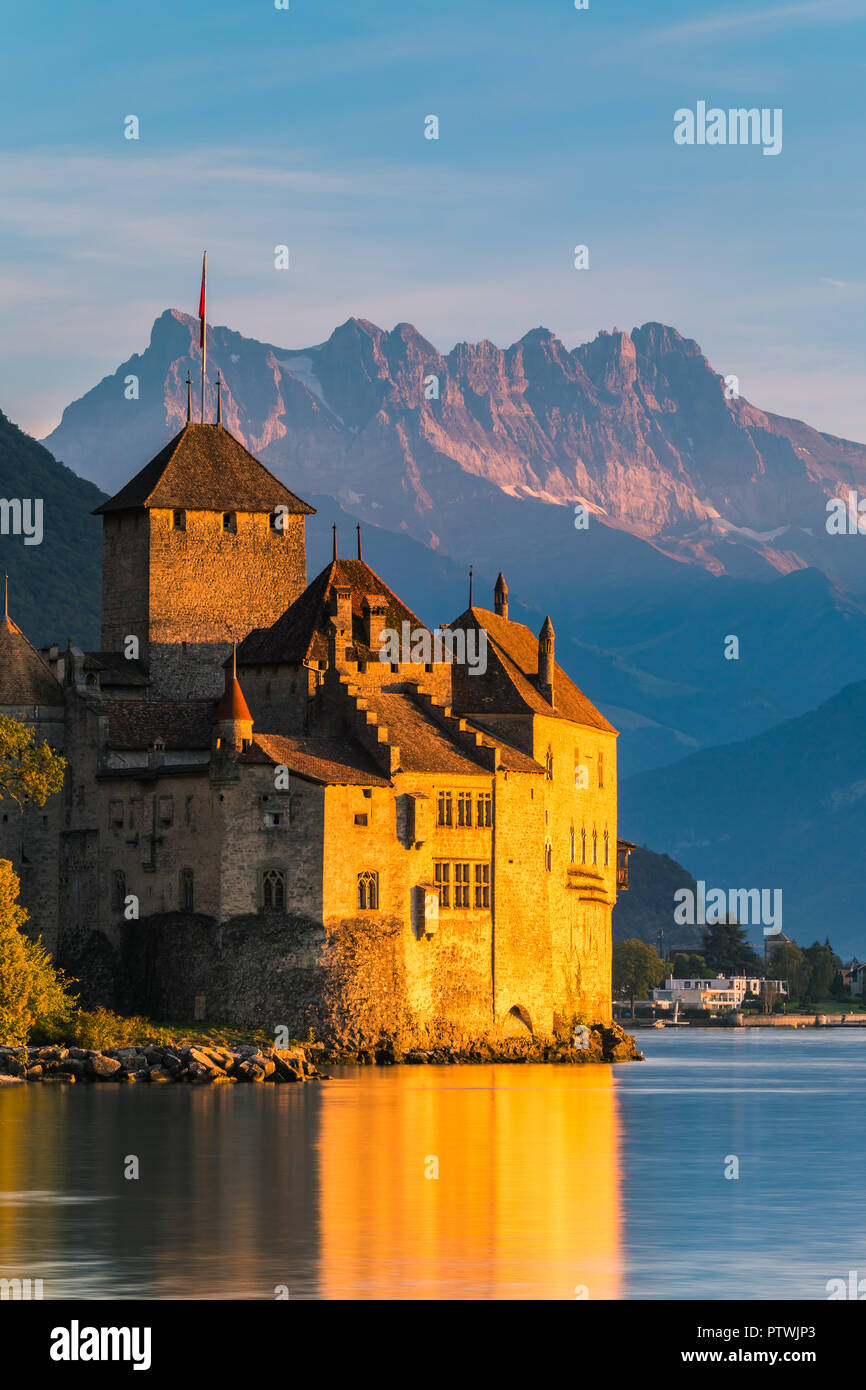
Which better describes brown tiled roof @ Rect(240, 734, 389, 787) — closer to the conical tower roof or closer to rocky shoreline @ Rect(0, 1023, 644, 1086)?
the conical tower roof

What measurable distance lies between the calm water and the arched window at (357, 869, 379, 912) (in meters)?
7.57

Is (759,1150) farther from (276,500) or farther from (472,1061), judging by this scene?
(276,500)

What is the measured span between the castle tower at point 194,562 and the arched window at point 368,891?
63.5 feet

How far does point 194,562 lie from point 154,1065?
32467mm

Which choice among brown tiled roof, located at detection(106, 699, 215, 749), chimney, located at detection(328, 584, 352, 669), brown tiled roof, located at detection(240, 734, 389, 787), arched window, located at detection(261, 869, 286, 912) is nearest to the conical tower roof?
brown tiled roof, located at detection(240, 734, 389, 787)

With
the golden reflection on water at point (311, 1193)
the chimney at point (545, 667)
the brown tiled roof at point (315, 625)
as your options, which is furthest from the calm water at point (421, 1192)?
the chimney at point (545, 667)

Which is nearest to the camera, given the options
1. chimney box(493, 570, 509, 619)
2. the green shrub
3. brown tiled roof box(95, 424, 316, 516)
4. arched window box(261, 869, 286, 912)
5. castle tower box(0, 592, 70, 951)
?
the green shrub

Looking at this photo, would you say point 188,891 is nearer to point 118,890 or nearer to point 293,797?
point 118,890

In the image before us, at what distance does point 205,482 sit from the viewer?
10762 cm

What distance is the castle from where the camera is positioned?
88.2 meters

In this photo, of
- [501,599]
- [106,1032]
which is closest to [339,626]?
[501,599]
